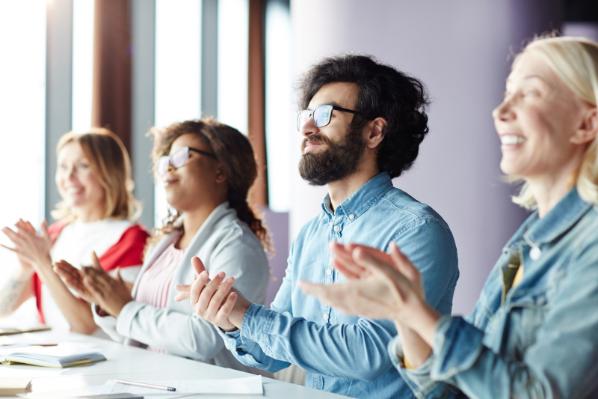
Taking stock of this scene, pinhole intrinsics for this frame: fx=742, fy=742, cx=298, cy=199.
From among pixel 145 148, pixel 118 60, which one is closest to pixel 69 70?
pixel 118 60

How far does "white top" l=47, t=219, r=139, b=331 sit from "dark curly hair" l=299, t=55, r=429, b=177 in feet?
4.87

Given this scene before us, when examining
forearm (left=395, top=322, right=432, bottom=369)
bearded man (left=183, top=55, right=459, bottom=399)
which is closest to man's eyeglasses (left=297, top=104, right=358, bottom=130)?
bearded man (left=183, top=55, right=459, bottom=399)

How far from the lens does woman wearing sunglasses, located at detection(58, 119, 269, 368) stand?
275cm

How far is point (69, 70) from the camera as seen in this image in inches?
211

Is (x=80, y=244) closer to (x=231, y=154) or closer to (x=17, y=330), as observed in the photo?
(x=17, y=330)

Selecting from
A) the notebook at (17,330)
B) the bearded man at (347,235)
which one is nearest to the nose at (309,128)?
the bearded man at (347,235)

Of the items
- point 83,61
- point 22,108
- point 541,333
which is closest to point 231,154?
point 541,333

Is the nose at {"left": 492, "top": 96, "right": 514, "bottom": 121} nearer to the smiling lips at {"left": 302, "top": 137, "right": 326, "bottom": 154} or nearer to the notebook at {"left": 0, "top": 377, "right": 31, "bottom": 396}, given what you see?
the smiling lips at {"left": 302, "top": 137, "right": 326, "bottom": 154}

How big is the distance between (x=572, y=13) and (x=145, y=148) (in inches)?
227

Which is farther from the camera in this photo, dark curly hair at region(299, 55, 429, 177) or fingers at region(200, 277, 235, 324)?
dark curly hair at region(299, 55, 429, 177)

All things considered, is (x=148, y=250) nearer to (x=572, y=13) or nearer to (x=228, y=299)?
(x=228, y=299)

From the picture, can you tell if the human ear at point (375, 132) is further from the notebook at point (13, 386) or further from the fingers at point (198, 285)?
the notebook at point (13, 386)

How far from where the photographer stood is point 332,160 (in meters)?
2.36

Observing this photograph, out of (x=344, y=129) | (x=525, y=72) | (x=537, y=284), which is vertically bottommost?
(x=537, y=284)
